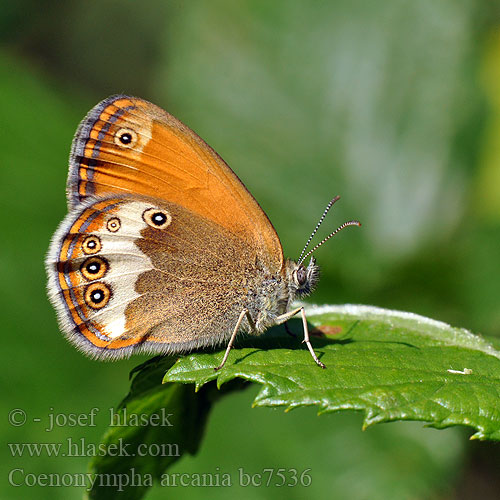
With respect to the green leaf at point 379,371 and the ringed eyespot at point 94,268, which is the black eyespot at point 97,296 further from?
the green leaf at point 379,371

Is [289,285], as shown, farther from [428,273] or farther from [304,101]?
[304,101]

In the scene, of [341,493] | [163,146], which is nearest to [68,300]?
[163,146]

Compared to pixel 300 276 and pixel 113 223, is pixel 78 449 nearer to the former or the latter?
pixel 113 223

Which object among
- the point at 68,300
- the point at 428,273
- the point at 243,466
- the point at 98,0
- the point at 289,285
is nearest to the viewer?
the point at 68,300

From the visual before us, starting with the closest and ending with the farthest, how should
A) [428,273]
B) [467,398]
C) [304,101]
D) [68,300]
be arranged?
[467,398] → [68,300] → [428,273] → [304,101]

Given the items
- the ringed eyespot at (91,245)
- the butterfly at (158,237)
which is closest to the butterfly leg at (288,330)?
the butterfly at (158,237)

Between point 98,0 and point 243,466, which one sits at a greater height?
point 98,0
